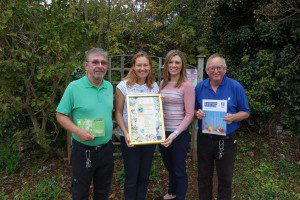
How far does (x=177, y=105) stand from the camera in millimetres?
3127

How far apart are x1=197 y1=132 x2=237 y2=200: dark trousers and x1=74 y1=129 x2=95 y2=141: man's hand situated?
1.47 m

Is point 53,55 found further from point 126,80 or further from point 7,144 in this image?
point 7,144

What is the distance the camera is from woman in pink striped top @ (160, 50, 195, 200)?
3080mm

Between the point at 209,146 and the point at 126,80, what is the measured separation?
4.43 feet

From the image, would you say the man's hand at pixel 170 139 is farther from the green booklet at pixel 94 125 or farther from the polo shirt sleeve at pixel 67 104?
the polo shirt sleeve at pixel 67 104

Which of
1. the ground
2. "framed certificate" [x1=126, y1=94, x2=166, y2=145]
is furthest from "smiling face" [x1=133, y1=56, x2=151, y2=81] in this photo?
the ground

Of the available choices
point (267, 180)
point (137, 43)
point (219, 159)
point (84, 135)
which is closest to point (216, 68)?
point (219, 159)

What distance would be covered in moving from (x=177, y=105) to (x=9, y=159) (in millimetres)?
3676

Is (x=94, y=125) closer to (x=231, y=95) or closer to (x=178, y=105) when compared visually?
(x=178, y=105)

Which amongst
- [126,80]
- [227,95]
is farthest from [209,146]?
[126,80]

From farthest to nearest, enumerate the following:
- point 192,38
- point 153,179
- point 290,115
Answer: point 192,38, point 290,115, point 153,179

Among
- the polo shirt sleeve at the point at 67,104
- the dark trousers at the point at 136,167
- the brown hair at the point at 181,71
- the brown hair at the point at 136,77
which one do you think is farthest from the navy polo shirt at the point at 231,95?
the polo shirt sleeve at the point at 67,104

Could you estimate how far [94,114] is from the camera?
2609mm

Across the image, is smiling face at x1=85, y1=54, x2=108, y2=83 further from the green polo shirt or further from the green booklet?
the green booklet
